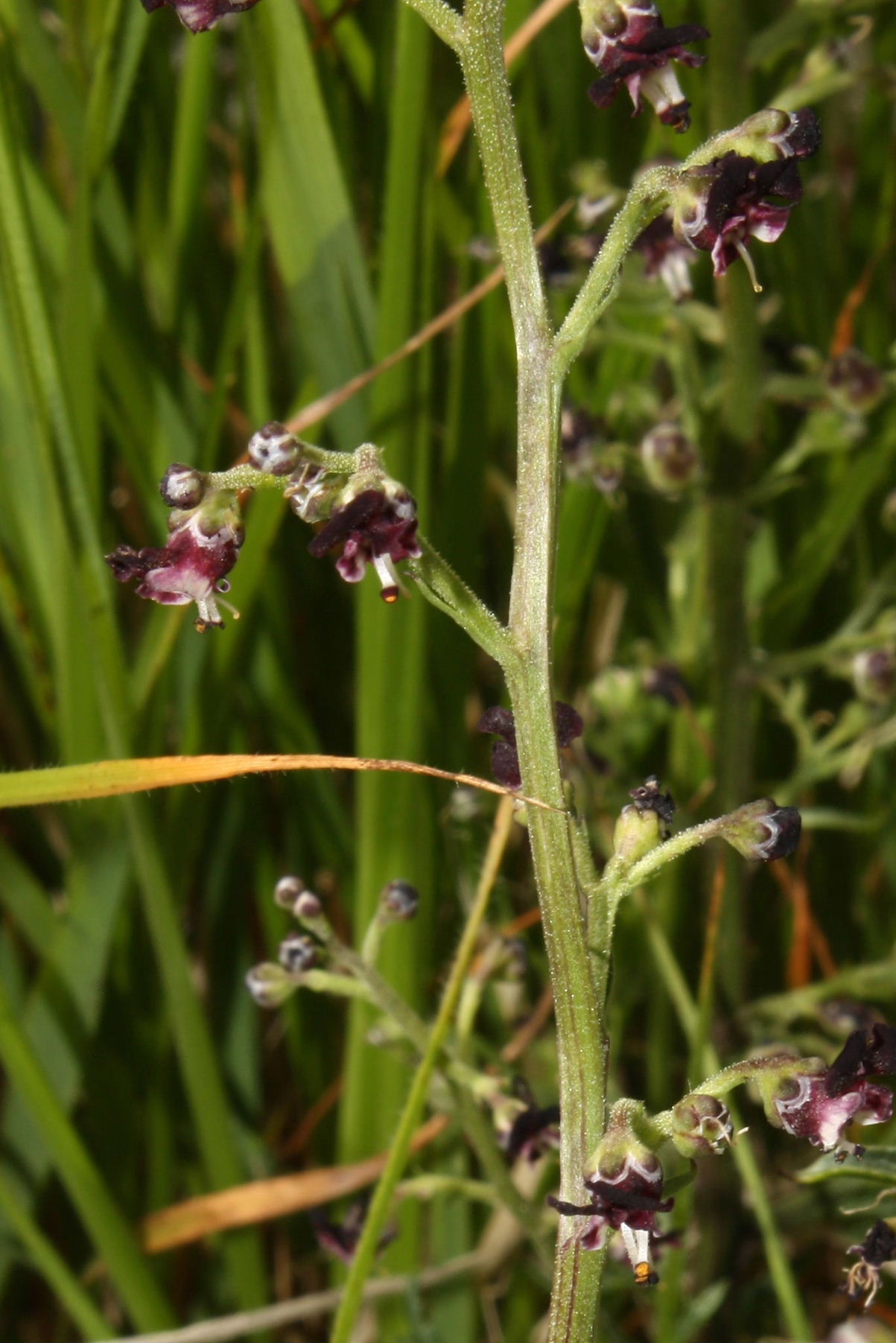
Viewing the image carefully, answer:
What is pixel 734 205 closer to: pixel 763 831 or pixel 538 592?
pixel 538 592

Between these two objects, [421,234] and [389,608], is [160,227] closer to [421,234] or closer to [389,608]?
[421,234]

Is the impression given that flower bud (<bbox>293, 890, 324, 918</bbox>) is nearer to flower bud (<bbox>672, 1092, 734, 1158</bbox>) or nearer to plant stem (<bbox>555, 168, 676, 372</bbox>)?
flower bud (<bbox>672, 1092, 734, 1158</bbox>)

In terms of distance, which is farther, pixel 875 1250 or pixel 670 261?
pixel 670 261

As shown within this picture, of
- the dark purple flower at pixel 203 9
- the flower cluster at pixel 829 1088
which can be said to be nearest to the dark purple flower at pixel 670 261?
the dark purple flower at pixel 203 9

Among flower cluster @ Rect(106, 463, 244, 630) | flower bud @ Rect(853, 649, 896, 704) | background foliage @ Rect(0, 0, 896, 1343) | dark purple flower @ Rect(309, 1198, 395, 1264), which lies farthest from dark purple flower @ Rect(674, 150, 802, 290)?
dark purple flower @ Rect(309, 1198, 395, 1264)

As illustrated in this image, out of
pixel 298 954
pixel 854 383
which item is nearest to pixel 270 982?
pixel 298 954
